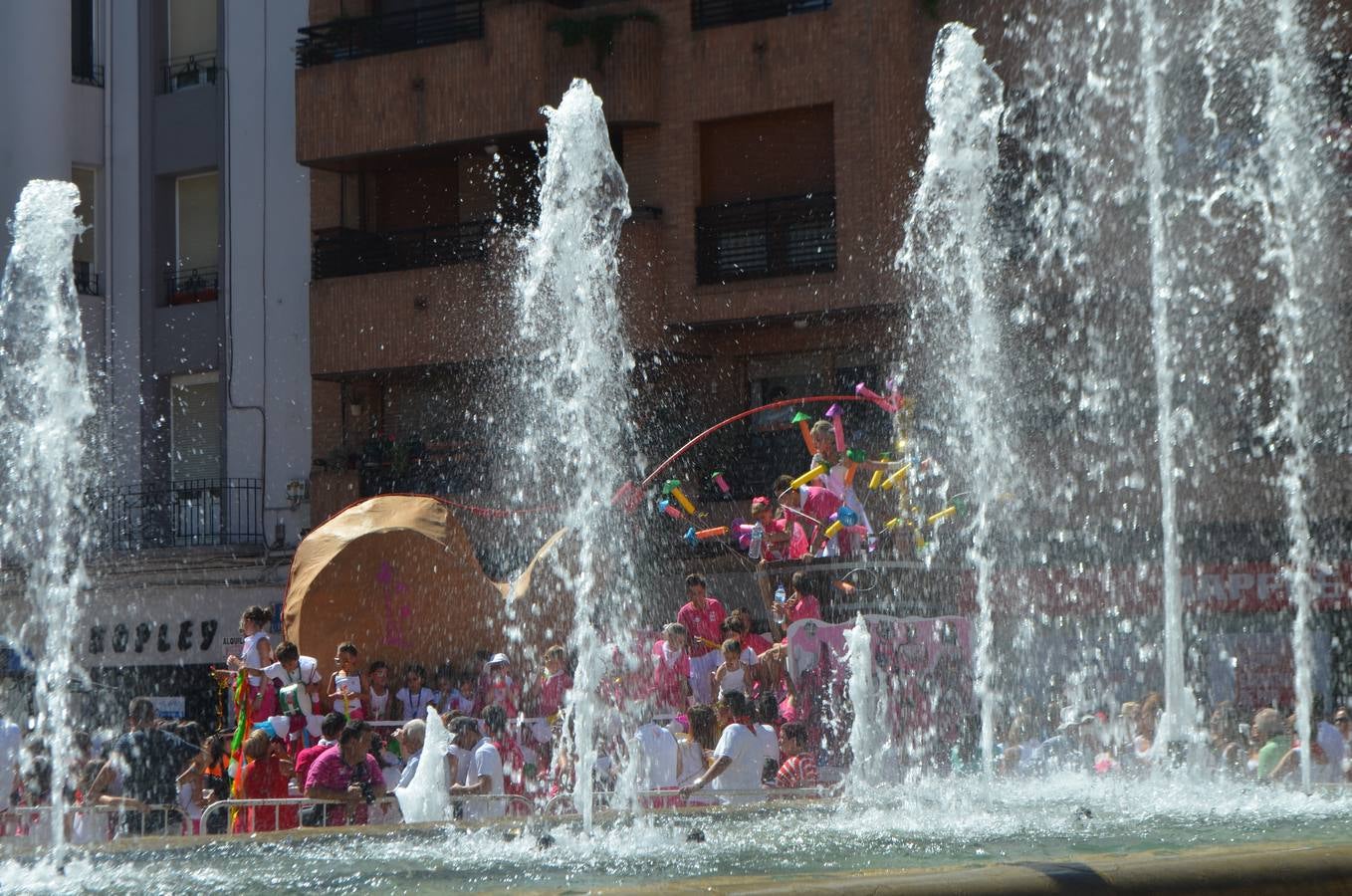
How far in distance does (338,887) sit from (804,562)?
7.79 metres

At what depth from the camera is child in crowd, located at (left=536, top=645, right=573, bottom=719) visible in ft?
38.5

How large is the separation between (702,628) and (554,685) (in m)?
1.50

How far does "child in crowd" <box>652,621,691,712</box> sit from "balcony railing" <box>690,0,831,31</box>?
1090 centimetres

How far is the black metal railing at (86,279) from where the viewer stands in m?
24.8

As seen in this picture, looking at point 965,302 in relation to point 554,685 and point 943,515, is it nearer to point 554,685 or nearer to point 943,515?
point 943,515

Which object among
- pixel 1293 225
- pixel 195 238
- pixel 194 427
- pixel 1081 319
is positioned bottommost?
pixel 194 427

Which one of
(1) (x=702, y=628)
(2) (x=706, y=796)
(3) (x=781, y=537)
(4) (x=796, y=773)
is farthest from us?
(3) (x=781, y=537)

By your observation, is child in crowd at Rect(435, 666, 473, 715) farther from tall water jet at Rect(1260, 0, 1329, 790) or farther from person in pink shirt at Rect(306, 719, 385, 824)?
tall water jet at Rect(1260, 0, 1329, 790)

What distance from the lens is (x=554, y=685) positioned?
11820 mm

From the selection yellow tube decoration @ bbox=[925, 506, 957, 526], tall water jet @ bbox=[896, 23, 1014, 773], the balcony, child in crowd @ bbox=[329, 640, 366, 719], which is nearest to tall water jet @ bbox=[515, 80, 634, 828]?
the balcony

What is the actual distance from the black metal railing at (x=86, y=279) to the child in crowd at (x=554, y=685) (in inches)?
588

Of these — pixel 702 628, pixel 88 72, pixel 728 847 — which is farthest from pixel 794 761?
pixel 88 72

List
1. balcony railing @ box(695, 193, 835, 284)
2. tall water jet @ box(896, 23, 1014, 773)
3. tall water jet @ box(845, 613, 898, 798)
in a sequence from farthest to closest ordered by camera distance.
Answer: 1. balcony railing @ box(695, 193, 835, 284)
2. tall water jet @ box(896, 23, 1014, 773)
3. tall water jet @ box(845, 613, 898, 798)

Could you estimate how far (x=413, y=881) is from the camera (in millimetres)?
6574
